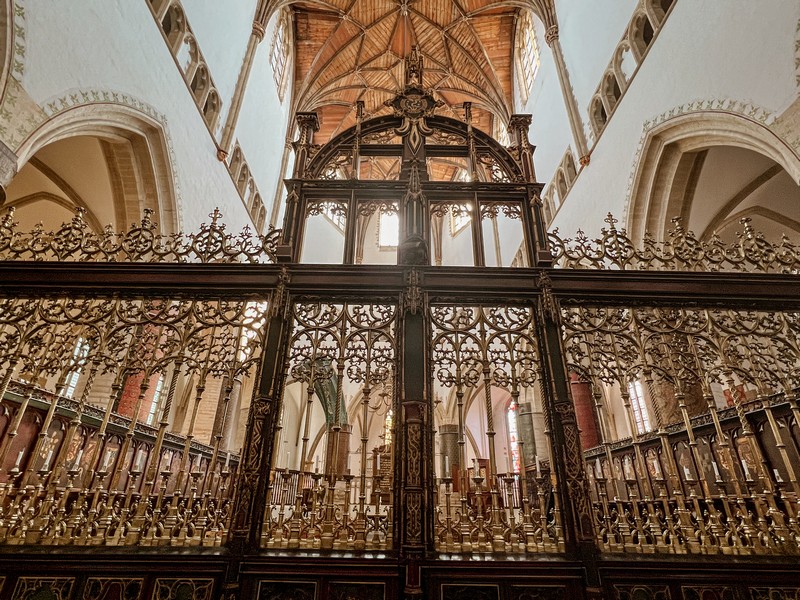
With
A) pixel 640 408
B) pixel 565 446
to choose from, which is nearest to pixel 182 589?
pixel 565 446

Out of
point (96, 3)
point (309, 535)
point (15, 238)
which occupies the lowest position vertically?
point (309, 535)

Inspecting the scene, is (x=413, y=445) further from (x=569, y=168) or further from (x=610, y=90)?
(x=569, y=168)

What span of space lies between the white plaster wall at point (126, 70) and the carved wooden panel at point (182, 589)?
561 cm

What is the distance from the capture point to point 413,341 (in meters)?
4.17

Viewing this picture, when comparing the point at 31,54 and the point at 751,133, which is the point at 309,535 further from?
the point at 751,133

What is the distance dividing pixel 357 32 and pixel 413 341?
59.1 ft

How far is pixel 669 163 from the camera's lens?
8.30m

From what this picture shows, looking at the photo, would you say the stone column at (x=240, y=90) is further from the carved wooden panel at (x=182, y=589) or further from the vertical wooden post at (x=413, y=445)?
the carved wooden panel at (x=182, y=589)

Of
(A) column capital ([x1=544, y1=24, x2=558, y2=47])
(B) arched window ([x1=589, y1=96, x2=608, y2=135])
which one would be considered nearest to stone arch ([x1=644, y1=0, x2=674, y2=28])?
(B) arched window ([x1=589, y1=96, x2=608, y2=135])

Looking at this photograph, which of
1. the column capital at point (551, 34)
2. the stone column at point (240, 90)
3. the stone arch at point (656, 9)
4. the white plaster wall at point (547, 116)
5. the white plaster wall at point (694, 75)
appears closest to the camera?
the white plaster wall at point (694, 75)

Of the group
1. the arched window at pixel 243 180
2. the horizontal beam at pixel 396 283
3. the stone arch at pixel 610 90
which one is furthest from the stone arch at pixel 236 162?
the stone arch at pixel 610 90

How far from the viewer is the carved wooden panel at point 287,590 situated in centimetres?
325

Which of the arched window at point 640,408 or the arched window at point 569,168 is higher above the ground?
the arched window at point 569,168

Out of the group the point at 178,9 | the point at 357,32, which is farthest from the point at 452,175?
the point at 178,9
